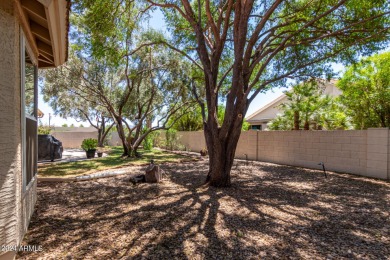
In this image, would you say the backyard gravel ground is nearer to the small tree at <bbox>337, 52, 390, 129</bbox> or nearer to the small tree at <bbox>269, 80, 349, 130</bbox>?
the small tree at <bbox>337, 52, 390, 129</bbox>

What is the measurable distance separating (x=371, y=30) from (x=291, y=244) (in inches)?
264

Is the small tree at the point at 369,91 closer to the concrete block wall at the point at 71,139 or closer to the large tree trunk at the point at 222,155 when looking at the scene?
the large tree trunk at the point at 222,155

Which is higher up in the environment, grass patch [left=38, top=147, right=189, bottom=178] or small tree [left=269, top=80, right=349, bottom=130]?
small tree [left=269, top=80, right=349, bottom=130]

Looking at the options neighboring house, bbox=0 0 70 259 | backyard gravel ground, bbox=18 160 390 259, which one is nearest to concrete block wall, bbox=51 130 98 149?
backyard gravel ground, bbox=18 160 390 259

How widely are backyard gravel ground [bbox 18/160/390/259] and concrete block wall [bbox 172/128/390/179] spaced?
1511 millimetres

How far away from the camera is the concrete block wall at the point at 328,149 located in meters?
7.80

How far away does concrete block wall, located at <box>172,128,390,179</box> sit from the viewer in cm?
780

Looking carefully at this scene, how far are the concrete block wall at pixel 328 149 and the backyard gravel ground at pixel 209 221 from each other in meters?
1.51

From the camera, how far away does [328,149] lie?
934 cm

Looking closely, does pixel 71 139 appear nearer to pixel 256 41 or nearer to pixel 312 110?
pixel 312 110

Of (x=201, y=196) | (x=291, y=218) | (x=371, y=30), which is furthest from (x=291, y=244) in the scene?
(x=371, y=30)

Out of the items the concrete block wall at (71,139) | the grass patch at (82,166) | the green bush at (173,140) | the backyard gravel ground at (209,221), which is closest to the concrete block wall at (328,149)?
the backyard gravel ground at (209,221)

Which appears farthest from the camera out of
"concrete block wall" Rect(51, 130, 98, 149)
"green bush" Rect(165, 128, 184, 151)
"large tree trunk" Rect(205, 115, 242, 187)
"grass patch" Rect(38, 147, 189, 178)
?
"concrete block wall" Rect(51, 130, 98, 149)

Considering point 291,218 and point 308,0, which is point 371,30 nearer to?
point 308,0
